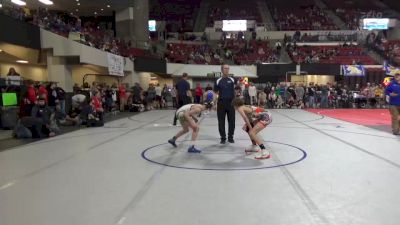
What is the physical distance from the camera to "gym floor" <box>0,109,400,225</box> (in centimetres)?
367

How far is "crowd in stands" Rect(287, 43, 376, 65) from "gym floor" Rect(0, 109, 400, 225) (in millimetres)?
24557

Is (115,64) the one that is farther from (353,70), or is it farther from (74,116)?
(353,70)

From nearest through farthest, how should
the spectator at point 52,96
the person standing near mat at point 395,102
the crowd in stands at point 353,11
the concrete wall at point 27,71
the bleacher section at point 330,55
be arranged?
1. the person standing near mat at point 395,102
2. the spectator at point 52,96
3. the concrete wall at point 27,71
4. the bleacher section at point 330,55
5. the crowd in stands at point 353,11

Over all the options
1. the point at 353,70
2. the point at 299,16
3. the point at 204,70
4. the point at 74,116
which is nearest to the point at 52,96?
the point at 74,116

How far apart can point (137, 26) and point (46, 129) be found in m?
20.6

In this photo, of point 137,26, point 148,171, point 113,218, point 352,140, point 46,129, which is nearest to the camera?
point 113,218

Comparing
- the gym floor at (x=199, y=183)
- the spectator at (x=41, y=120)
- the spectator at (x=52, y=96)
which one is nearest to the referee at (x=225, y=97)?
the gym floor at (x=199, y=183)

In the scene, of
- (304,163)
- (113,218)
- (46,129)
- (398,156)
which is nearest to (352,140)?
(398,156)

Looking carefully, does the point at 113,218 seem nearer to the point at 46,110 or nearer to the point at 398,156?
the point at 398,156

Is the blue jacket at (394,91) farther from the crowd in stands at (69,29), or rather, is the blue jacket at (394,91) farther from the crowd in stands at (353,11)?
the crowd in stands at (353,11)

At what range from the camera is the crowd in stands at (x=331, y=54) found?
102ft

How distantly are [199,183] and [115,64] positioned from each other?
55.6 ft

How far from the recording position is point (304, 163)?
609cm

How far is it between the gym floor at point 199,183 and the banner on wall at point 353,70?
798 inches
